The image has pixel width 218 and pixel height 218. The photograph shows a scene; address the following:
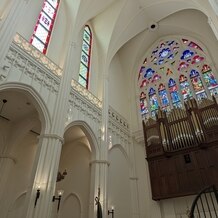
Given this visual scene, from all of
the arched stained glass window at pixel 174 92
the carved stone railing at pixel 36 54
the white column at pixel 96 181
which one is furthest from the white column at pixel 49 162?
the arched stained glass window at pixel 174 92

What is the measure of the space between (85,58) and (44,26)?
3190 mm

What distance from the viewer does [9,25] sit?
24.0ft

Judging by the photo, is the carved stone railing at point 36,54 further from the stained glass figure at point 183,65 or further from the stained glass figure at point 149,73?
the stained glass figure at point 183,65

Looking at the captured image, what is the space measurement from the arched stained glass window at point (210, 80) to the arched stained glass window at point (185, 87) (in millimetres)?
1130

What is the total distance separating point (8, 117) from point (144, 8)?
37.9 feet

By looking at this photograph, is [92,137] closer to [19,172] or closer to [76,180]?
[76,180]

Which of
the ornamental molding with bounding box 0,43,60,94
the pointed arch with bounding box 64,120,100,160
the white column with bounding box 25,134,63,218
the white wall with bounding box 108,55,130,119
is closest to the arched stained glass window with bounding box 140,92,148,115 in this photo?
the white wall with bounding box 108,55,130,119

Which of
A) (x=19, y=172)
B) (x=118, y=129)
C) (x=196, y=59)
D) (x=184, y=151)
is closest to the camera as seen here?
(x=19, y=172)

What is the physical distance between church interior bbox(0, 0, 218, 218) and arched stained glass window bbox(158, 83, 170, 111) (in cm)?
8

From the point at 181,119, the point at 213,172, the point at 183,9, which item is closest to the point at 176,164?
the point at 213,172

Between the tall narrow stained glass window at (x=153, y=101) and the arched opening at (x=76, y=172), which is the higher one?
the tall narrow stained glass window at (x=153, y=101)

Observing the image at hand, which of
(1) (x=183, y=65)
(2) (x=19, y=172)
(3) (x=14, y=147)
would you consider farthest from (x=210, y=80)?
(2) (x=19, y=172)

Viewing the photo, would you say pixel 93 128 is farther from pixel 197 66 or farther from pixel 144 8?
pixel 144 8

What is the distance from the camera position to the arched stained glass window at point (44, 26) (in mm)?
9695
